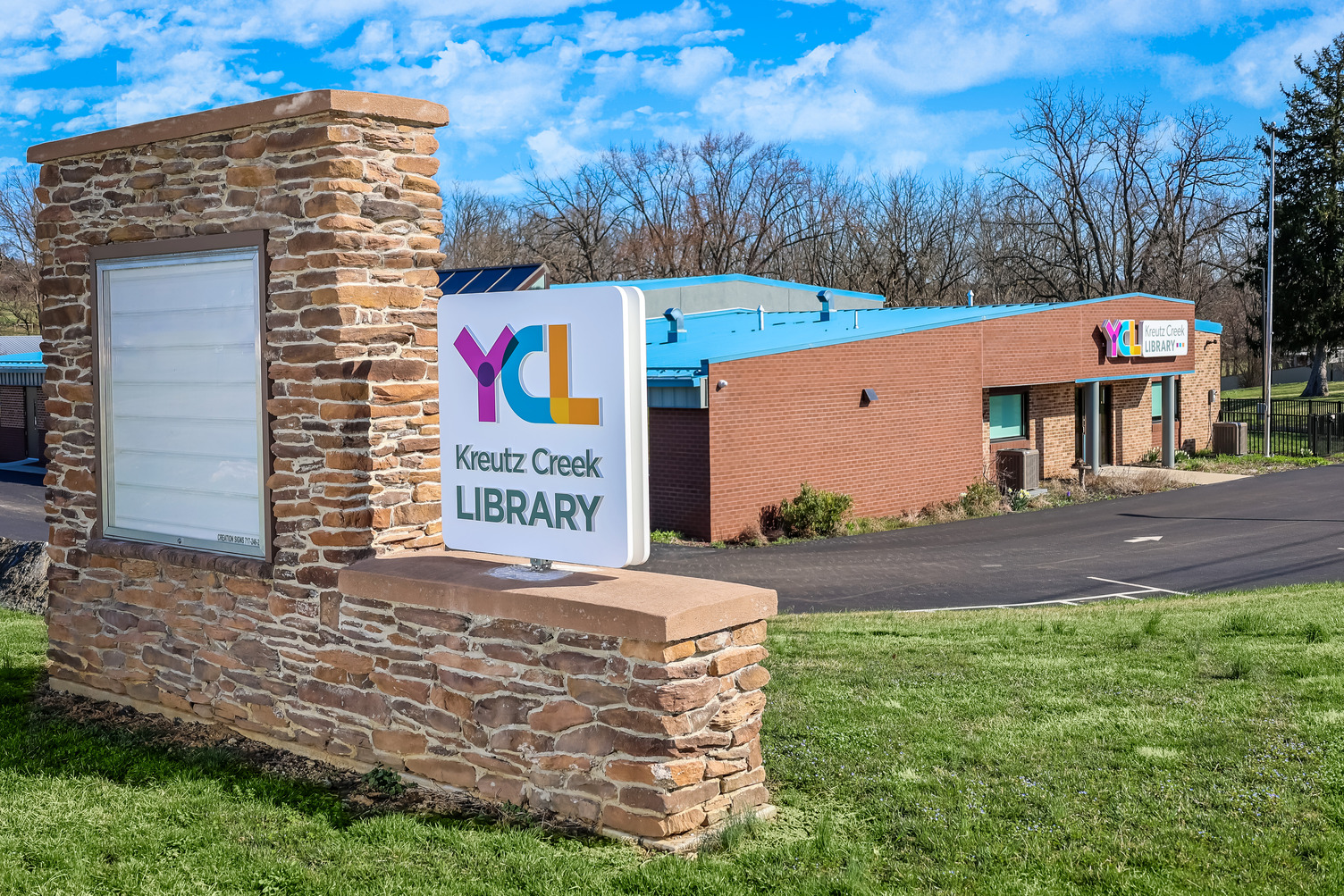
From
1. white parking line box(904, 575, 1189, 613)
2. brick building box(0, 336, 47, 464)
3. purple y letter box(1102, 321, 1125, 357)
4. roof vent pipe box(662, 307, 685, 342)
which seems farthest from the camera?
brick building box(0, 336, 47, 464)

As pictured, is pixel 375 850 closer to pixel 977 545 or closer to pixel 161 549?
pixel 161 549

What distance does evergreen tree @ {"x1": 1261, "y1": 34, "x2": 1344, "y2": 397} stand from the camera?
52.3 metres

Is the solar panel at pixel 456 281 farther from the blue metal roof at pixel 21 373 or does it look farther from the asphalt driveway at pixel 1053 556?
the blue metal roof at pixel 21 373

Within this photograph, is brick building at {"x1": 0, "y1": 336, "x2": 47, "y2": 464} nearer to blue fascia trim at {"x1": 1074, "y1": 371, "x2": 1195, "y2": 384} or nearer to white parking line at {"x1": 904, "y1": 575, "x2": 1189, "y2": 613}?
blue fascia trim at {"x1": 1074, "y1": 371, "x2": 1195, "y2": 384}

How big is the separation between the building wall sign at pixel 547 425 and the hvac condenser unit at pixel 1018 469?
83.6 ft

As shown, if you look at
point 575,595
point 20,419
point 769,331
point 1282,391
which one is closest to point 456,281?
point 575,595

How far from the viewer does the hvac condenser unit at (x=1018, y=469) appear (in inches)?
1201

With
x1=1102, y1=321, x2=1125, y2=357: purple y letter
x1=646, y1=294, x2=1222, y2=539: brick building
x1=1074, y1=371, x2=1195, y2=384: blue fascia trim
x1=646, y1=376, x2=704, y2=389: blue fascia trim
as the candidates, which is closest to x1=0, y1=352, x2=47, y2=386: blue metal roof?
x1=646, y1=294, x2=1222, y2=539: brick building

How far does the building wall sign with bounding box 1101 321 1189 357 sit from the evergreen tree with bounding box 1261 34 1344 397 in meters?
18.9

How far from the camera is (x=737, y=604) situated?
6.02 metres

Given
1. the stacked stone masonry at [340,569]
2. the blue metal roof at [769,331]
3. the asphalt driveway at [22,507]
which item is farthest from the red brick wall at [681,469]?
the stacked stone masonry at [340,569]

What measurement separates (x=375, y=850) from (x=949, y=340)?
25.3 meters

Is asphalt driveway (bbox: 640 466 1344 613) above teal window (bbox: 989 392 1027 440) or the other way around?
the other way around

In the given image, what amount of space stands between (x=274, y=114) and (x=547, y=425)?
2896mm
